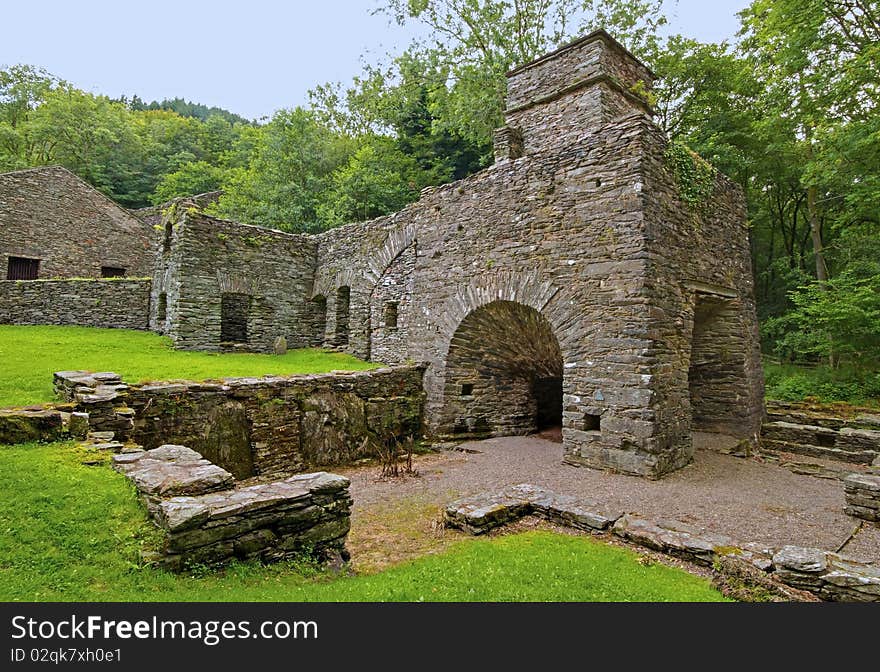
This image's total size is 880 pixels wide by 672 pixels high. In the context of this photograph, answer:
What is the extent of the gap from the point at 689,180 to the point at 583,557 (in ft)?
24.3

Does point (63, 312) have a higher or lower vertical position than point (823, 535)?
higher

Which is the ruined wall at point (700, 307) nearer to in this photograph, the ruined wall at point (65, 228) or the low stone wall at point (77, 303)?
the low stone wall at point (77, 303)

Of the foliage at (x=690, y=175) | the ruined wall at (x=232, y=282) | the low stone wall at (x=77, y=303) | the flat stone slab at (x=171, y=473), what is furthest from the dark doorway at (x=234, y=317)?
the foliage at (x=690, y=175)

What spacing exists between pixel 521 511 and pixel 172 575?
397 cm

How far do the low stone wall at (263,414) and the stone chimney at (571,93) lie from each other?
20.7ft

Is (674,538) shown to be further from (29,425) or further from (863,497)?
(29,425)

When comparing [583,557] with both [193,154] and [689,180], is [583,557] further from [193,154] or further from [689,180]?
[193,154]

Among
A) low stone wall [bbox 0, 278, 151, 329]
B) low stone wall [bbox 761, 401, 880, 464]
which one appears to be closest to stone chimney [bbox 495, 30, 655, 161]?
low stone wall [bbox 761, 401, 880, 464]

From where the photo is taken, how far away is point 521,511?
596cm

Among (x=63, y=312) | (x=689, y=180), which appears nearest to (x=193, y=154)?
(x=63, y=312)

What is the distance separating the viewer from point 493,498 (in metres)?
6.12

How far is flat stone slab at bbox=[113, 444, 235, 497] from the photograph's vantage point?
159 inches

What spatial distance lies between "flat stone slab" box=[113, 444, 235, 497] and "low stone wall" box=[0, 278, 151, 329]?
13.0 metres

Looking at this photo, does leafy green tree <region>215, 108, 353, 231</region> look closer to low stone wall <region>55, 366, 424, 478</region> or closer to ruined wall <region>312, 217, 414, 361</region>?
ruined wall <region>312, 217, 414, 361</region>
